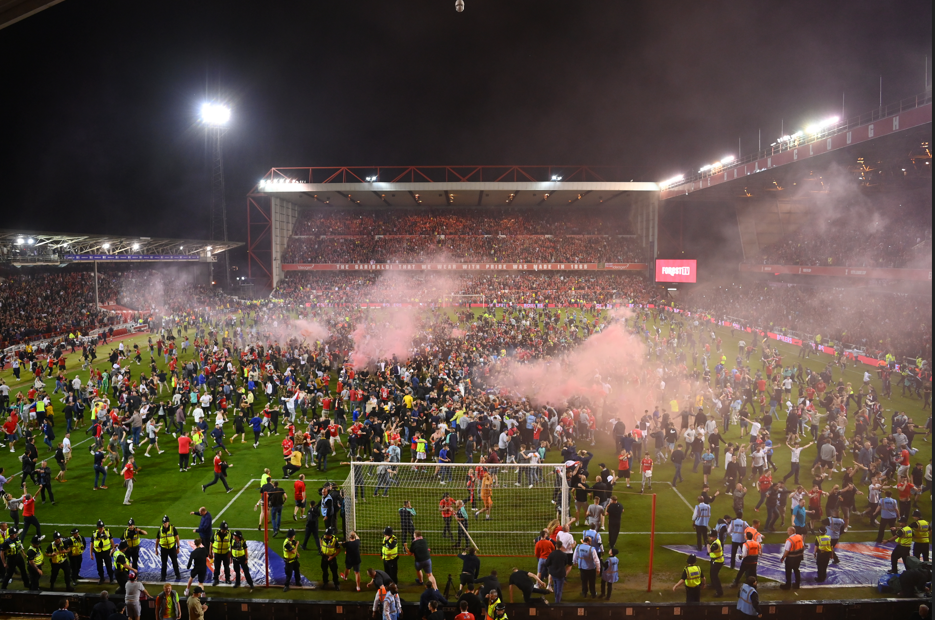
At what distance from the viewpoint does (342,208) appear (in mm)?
54688

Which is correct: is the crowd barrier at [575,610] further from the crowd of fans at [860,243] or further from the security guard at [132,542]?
the crowd of fans at [860,243]

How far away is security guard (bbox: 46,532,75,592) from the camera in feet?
27.4

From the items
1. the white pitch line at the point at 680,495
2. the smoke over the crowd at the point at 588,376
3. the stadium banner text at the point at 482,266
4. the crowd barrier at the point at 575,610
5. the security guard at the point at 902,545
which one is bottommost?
the crowd barrier at the point at 575,610

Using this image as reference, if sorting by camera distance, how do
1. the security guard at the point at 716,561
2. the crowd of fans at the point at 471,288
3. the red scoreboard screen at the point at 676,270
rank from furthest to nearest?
the red scoreboard screen at the point at 676,270 → the crowd of fans at the point at 471,288 → the security guard at the point at 716,561

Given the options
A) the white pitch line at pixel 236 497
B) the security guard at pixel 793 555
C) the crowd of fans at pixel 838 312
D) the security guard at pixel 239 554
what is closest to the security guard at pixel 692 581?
the security guard at pixel 793 555

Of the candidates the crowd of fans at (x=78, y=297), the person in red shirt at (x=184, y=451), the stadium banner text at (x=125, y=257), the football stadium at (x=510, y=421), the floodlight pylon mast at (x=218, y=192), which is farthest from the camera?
the floodlight pylon mast at (x=218, y=192)

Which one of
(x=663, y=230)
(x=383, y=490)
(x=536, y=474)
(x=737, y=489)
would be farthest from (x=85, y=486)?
(x=663, y=230)

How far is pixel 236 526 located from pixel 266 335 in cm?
1726

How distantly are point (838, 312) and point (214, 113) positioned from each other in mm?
46261

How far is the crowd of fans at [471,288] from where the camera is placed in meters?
42.9

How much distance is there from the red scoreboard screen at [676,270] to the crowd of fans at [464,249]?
388 centimetres

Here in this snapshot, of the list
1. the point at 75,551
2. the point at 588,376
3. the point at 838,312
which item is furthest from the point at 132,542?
the point at 838,312

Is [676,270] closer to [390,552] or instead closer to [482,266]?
[482,266]

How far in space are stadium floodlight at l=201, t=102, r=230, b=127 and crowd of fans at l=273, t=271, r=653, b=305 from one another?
1432 cm
